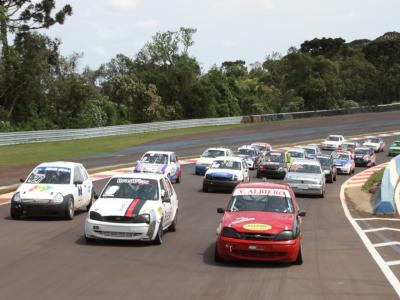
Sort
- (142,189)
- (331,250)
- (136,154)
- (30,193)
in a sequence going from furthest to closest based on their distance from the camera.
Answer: (136,154)
(30,193)
(142,189)
(331,250)

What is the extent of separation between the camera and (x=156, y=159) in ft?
104

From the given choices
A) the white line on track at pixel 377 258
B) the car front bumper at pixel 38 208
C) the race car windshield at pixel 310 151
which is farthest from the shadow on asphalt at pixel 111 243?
→ the race car windshield at pixel 310 151

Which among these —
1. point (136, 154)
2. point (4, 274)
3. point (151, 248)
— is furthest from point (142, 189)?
point (136, 154)

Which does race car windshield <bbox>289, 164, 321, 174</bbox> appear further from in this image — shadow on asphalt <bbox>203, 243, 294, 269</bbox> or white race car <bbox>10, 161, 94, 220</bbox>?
shadow on asphalt <bbox>203, 243, 294, 269</bbox>

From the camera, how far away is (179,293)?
383 inches

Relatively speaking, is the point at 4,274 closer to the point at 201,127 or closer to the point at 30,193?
the point at 30,193

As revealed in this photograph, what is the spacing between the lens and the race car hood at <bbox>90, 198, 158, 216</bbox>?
1412 centimetres

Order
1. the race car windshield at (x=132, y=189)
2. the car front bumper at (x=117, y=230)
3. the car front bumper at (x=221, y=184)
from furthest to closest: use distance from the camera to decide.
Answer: the car front bumper at (x=221, y=184)
the race car windshield at (x=132, y=189)
the car front bumper at (x=117, y=230)

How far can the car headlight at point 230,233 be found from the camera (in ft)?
40.0

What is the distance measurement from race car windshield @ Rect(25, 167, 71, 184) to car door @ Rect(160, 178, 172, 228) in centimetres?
391

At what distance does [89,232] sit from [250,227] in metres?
3.66

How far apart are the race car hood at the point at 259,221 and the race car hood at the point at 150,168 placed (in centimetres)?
1721

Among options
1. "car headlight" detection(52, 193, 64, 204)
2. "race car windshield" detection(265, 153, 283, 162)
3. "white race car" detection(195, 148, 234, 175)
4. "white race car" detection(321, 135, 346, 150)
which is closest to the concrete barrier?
"race car windshield" detection(265, 153, 283, 162)

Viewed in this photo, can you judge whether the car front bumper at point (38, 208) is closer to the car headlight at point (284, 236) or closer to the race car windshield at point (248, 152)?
the car headlight at point (284, 236)
